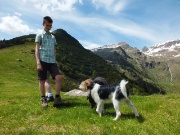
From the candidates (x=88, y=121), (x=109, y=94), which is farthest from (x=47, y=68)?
(x=88, y=121)

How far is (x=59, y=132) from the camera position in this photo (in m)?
10.1

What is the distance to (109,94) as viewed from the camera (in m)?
12.4

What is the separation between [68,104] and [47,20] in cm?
525

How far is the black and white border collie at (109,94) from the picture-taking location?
11.8m

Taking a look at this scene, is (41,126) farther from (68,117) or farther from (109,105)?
(109,105)

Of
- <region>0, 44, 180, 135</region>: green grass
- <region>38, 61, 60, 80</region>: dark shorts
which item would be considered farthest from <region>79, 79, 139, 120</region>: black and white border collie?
<region>38, 61, 60, 80</region>: dark shorts

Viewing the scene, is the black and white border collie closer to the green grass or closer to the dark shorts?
the green grass

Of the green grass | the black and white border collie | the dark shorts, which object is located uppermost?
the dark shorts

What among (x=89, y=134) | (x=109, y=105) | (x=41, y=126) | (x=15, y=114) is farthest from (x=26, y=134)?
(x=109, y=105)

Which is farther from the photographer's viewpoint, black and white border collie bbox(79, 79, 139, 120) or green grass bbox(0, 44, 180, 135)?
black and white border collie bbox(79, 79, 139, 120)

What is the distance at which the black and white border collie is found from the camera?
11750 mm

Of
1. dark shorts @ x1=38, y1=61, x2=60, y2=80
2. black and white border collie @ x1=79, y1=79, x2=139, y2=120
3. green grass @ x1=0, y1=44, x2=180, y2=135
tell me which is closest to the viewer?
green grass @ x1=0, y1=44, x2=180, y2=135

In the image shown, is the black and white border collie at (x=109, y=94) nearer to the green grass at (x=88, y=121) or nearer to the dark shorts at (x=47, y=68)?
the green grass at (x=88, y=121)

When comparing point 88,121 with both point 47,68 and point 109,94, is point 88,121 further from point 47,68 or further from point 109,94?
point 47,68
